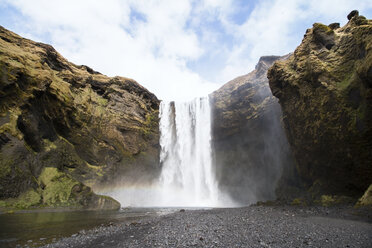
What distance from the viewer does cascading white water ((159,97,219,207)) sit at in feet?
117

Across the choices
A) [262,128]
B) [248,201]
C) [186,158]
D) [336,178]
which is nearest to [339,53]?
[336,178]

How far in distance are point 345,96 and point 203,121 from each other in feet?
86.5

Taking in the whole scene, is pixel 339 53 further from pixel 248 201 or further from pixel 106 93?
pixel 106 93

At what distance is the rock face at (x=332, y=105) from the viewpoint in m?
13.4

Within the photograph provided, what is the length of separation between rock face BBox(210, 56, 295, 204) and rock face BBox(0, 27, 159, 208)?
496 inches

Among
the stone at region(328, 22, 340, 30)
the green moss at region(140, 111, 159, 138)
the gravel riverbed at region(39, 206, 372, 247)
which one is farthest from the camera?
the green moss at region(140, 111, 159, 138)

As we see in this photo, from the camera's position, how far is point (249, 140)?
35781 millimetres

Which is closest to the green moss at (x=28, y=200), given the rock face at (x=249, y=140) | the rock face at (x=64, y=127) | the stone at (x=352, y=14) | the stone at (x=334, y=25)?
the rock face at (x=64, y=127)

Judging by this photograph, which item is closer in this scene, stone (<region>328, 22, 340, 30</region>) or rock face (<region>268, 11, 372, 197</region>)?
rock face (<region>268, 11, 372, 197</region>)

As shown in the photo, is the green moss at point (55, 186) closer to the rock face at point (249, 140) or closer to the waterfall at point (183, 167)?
the waterfall at point (183, 167)

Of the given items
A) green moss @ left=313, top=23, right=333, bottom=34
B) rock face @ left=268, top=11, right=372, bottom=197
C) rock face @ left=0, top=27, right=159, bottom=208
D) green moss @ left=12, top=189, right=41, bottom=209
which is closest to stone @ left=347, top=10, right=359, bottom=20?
rock face @ left=268, top=11, right=372, bottom=197

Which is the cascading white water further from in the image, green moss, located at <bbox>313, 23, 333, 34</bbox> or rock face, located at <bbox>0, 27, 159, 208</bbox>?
green moss, located at <bbox>313, 23, 333, 34</bbox>

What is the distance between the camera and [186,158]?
127 ft

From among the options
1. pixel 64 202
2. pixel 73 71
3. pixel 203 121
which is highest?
pixel 73 71
